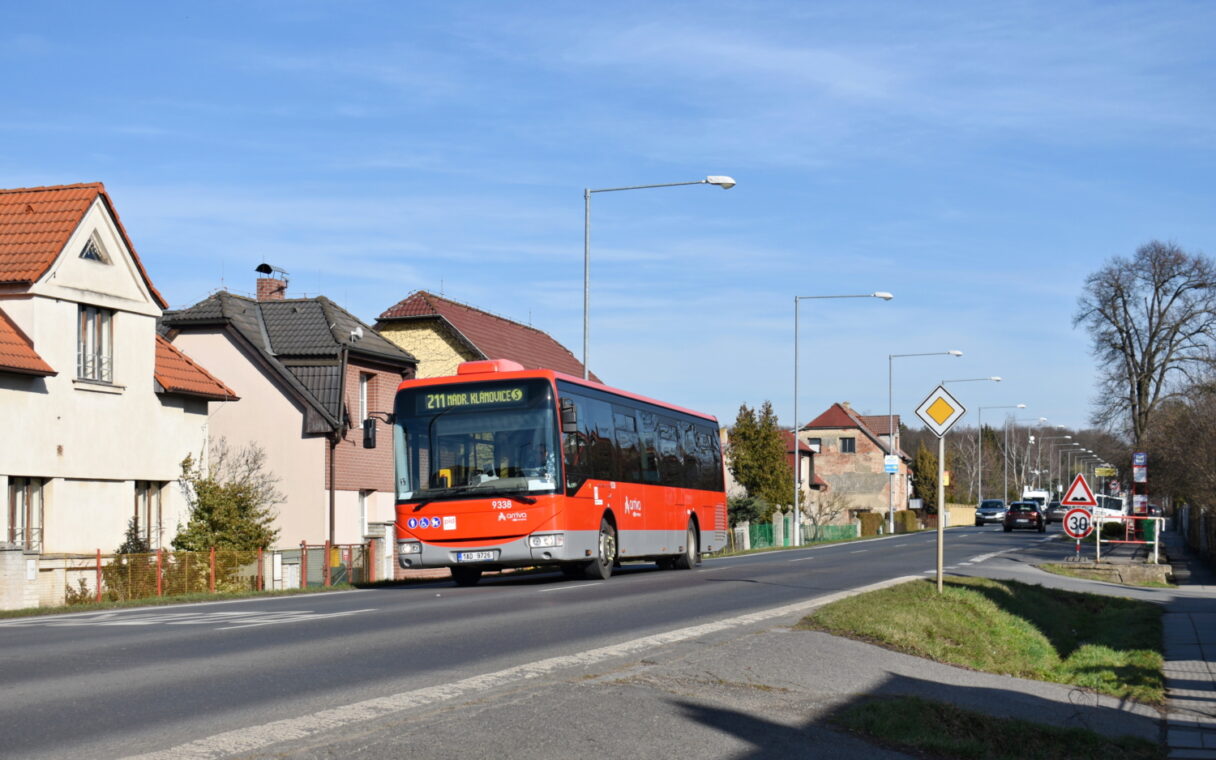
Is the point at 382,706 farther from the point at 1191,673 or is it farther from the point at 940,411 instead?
the point at 940,411

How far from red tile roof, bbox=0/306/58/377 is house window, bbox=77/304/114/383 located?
1555 millimetres

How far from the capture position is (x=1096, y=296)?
208ft

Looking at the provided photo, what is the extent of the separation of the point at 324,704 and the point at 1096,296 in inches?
2361

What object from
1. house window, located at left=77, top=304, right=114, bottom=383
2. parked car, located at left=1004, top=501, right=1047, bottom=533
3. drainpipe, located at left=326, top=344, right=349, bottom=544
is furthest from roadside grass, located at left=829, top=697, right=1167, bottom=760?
parked car, located at left=1004, top=501, right=1047, bottom=533

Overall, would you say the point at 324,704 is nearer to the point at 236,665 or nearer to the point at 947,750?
the point at 236,665

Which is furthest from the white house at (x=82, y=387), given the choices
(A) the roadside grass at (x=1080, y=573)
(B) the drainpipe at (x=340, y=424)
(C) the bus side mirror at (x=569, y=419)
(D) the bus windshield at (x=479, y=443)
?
(A) the roadside grass at (x=1080, y=573)

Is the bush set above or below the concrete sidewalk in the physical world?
below

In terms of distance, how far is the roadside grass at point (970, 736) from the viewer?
8.34 metres

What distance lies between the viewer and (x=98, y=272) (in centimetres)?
2952

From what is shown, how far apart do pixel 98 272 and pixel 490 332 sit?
26.9m

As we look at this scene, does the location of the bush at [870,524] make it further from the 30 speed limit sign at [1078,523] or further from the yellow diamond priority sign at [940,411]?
the yellow diamond priority sign at [940,411]

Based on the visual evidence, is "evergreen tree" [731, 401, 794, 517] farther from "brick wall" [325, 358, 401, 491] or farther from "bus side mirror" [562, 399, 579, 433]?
"bus side mirror" [562, 399, 579, 433]

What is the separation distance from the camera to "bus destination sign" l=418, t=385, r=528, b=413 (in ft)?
71.4

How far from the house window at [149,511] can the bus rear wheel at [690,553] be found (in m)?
12.1
